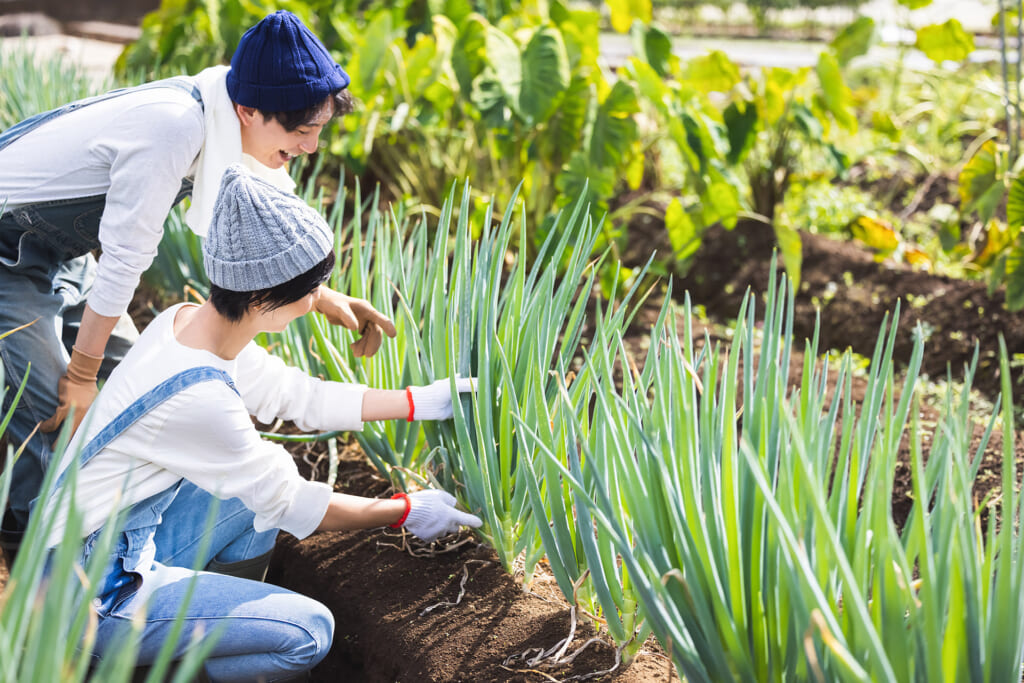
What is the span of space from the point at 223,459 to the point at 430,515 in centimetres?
36

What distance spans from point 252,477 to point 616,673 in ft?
2.06

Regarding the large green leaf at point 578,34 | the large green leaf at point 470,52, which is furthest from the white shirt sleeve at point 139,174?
the large green leaf at point 578,34

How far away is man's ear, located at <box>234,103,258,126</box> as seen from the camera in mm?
1787

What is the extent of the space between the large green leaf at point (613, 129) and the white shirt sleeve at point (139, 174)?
177 cm

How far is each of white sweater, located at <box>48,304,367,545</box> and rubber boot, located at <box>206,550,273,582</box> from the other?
28 cm

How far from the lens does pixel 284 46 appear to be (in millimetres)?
1741

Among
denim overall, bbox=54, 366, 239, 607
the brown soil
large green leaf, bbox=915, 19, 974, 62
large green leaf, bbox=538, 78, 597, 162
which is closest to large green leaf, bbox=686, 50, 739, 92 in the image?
large green leaf, bbox=538, 78, 597, 162

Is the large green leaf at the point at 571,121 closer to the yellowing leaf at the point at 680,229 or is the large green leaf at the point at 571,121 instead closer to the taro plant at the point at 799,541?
the yellowing leaf at the point at 680,229

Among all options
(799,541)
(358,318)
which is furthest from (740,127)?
(799,541)

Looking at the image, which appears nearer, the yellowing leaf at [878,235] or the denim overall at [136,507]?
the denim overall at [136,507]

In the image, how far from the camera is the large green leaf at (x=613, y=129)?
3260mm

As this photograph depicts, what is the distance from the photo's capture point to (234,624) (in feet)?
5.08

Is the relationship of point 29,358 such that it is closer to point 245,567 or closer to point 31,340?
point 31,340

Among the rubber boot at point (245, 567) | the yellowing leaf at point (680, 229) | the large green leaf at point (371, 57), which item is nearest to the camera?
the rubber boot at point (245, 567)
